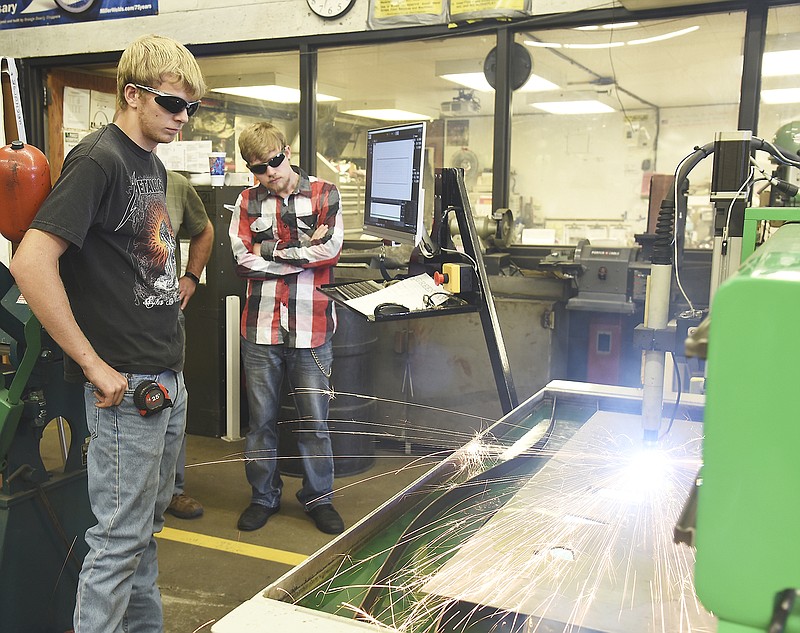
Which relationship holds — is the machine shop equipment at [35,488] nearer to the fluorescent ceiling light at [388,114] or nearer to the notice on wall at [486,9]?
the notice on wall at [486,9]

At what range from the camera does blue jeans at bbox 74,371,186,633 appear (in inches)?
68.7

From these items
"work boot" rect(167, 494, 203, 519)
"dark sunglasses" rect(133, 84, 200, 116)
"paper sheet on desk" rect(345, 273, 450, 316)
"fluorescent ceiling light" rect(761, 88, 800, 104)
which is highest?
"fluorescent ceiling light" rect(761, 88, 800, 104)

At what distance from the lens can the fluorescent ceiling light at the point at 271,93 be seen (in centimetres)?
485

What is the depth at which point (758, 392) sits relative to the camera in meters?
0.59

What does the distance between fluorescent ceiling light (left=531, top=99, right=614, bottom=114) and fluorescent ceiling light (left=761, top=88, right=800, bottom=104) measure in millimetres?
762

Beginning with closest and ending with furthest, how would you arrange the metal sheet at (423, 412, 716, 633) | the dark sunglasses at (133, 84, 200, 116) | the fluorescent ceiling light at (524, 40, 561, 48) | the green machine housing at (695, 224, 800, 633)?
the green machine housing at (695, 224, 800, 633) → the metal sheet at (423, 412, 716, 633) → the dark sunglasses at (133, 84, 200, 116) → the fluorescent ceiling light at (524, 40, 561, 48)

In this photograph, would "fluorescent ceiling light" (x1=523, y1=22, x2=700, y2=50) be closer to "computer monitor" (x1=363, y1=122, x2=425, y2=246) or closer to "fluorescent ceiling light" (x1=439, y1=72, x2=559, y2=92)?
"fluorescent ceiling light" (x1=439, y1=72, x2=559, y2=92)

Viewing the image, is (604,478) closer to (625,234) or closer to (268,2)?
(625,234)

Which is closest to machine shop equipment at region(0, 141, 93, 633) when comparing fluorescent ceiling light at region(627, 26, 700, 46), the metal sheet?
the metal sheet

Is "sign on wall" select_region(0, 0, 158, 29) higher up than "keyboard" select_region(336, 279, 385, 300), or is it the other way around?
"sign on wall" select_region(0, 0, 158, 29)

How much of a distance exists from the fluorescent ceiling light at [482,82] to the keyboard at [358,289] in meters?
2.20

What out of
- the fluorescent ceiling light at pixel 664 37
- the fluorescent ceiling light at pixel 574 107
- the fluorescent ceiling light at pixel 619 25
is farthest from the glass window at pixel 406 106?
the fluorescent ceiling light at pixel 664 37

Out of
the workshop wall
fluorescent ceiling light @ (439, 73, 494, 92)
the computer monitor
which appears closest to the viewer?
the computer monitor

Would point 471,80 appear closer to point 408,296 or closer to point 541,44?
point 541,44
